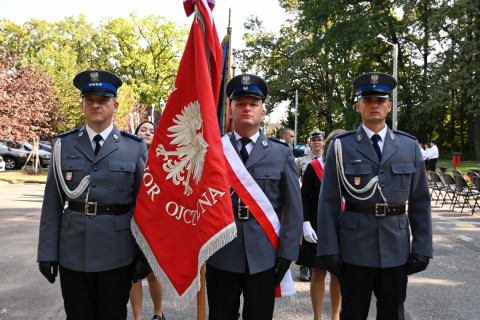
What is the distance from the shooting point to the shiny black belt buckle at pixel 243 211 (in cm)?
299

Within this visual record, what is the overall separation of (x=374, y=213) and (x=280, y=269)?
790 millimetres

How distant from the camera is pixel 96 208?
297 cm

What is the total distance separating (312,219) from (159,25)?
3775cm

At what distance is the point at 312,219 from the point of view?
4605 millimetres

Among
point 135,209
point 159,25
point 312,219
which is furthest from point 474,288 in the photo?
point 159,25

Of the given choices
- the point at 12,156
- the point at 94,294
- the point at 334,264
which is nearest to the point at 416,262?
the point at 334,264

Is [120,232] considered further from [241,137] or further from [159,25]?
[159,25]

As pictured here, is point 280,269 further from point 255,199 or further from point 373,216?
point 373,216

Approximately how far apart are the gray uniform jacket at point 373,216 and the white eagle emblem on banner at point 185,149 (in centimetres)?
100

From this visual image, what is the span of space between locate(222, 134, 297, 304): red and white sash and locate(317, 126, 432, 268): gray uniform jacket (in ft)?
1.22

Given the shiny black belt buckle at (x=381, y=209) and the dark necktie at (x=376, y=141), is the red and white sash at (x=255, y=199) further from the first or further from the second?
the dark necktie at (x=376, y=141)

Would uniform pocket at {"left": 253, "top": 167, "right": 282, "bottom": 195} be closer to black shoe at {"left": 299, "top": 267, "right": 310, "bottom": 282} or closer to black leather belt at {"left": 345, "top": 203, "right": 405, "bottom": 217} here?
black leather belt at {"left": 345, "top": 203, "right": 405, "bottom": 217}

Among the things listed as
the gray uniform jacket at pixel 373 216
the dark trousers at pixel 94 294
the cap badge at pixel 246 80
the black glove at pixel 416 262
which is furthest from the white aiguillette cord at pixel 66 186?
the black glove at pixel 416 262

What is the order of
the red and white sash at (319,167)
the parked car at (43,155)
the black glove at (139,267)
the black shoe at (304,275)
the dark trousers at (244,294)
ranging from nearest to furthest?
the dark trousers at (244,294), the black glove at (139,267), the red and white sash at (319,167), the black shoe at (304,275), the parked car at (43,155)
